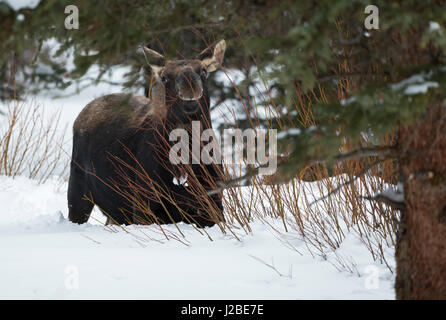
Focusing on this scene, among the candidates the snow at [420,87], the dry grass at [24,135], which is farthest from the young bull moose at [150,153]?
the snow at [420,87]

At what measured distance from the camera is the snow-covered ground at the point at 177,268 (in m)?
2.75

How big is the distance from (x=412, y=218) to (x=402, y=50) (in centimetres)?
78

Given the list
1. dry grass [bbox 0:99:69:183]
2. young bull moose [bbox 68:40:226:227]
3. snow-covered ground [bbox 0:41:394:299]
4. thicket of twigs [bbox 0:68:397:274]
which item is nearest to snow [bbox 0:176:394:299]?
snow-covered ground [bbox 0:41:394:299]

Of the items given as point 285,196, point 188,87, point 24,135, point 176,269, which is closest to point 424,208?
point 176,269

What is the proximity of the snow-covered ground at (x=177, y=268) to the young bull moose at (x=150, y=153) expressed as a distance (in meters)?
0.33

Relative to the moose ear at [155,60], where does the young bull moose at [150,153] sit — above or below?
below

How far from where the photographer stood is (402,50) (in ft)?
7.39

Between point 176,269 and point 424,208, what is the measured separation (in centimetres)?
165

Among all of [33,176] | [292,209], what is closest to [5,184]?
[33,176]

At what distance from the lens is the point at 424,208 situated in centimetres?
222

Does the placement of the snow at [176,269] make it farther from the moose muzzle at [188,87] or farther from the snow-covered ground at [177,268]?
the moose muzzle at [188,87]

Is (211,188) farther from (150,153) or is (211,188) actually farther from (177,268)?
(177,268)

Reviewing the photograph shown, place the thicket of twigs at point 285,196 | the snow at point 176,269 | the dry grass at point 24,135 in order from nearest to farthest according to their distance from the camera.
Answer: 1. the snow at point 176,269
2. the thicket of twigs at point 285,196
3. the dry grass at point 24,135
